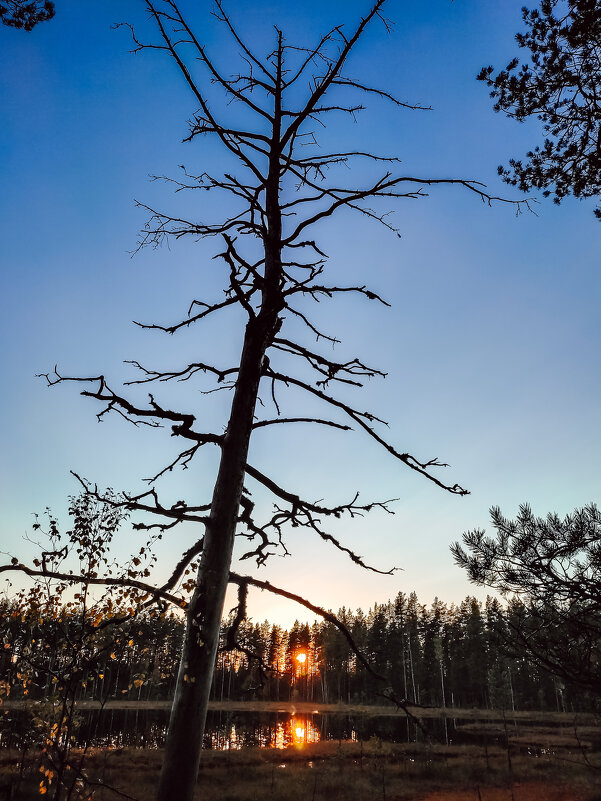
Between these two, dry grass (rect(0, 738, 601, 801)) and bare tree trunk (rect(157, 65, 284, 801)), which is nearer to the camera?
bare tree trunk (rect(157, 65, 284, 801))

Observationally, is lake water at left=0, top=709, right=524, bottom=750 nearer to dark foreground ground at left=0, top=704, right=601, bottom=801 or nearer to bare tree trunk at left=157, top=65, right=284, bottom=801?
dark foreground ground at left=0, top=704, right=601, bottom=801

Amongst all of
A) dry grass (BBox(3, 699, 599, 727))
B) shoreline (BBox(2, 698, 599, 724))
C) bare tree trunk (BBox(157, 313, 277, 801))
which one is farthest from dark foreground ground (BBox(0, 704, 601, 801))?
shoreline (BBox(2, 698, 599, 724))

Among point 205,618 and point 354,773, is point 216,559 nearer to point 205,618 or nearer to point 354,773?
point 205,618

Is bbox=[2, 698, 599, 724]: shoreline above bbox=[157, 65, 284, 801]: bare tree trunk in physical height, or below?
below

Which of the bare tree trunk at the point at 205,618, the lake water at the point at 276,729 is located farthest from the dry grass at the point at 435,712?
the bare tree trunk at the point at 205,618

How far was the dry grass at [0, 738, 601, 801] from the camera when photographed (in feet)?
71.1

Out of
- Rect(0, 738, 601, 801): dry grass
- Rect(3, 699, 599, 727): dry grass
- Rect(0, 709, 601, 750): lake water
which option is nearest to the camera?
Rect(0, 738, 601, 801): dry grass

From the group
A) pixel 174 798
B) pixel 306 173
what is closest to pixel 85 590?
pixel 174 798

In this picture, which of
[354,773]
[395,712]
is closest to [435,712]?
[395,712]

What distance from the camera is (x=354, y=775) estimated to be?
1057 inches

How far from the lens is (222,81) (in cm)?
289

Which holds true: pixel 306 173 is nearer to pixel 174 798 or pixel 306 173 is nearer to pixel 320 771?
pixel 174 798

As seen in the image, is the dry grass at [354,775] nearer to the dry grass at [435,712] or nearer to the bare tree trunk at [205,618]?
the bare tree trunk at [205,618]

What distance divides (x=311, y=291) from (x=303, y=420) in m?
0.83
